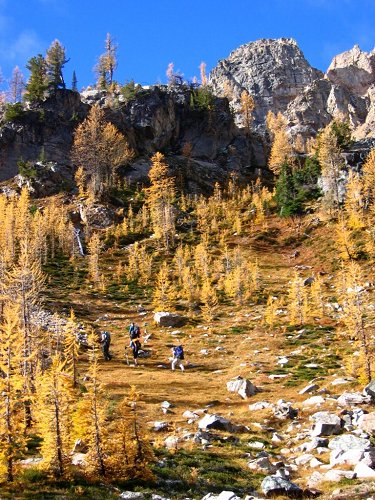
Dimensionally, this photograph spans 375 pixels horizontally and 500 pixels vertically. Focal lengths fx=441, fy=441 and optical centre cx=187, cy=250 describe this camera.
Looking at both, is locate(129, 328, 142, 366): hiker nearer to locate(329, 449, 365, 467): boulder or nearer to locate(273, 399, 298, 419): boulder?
locate(273, 399, 298, 419): boulder

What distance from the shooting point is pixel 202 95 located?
12812cm

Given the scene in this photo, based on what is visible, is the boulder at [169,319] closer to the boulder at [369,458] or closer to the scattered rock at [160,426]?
the scattered rock at [160,426]

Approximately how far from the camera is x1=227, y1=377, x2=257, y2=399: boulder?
24.8m

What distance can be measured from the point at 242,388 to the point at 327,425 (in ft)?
25.7

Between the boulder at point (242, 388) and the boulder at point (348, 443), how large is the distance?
8.65 m

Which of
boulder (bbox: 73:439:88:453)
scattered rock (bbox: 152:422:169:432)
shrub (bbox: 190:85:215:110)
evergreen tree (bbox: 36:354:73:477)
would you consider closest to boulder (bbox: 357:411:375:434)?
scattered rock (bbox: 152:422:169:432)

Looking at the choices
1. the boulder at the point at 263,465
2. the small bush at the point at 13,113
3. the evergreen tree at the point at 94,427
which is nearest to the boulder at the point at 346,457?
Answer: the boulder at the point at 263,465

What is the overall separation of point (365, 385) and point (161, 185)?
62537mm

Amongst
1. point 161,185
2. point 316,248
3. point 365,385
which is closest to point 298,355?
point 365,385

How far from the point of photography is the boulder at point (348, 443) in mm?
15334

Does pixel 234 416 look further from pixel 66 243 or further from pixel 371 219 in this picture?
pixel 66 243

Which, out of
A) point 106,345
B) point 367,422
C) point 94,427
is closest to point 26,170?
point 106,345

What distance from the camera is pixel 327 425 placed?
1769cm

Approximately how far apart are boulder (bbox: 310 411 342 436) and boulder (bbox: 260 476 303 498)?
16.7 ft
